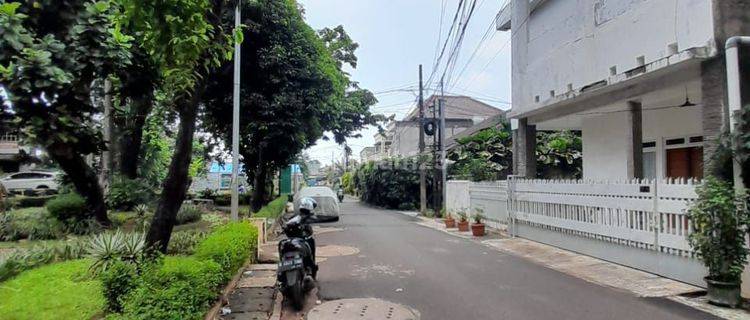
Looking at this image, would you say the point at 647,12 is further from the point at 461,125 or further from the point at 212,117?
the point at 461,125

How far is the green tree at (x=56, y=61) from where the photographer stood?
699cm

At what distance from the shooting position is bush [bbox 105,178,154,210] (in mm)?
16641

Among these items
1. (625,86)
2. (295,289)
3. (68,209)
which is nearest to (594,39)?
(625,86)

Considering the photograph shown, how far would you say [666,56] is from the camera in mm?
8438

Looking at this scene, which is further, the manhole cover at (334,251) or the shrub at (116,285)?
the manhole cover at (334,251)

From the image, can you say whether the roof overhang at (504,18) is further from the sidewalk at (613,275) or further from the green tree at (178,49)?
the green tree at (178,49)

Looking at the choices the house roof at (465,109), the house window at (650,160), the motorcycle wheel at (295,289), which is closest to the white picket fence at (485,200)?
the house window at (650,160)

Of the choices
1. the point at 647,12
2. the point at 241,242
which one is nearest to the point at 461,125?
the point at 647,12

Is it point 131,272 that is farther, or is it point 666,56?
point 666,56

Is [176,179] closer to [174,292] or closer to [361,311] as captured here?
[174,292]

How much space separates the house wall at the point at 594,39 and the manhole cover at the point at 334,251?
6119 mm

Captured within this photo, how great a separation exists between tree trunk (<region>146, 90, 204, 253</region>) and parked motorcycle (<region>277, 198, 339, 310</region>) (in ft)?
5.16

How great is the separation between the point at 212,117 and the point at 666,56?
51.6ft

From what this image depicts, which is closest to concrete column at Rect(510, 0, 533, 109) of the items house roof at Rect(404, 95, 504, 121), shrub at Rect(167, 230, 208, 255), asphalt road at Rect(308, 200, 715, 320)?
asphalt road at Rect(308, 200, 715, 320)
